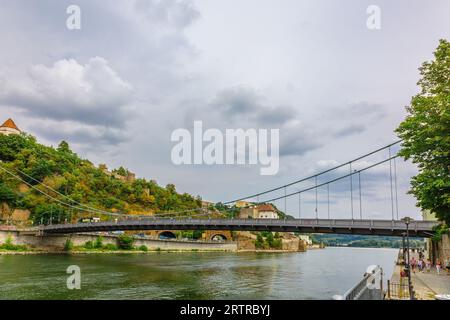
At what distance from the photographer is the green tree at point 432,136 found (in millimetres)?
14242

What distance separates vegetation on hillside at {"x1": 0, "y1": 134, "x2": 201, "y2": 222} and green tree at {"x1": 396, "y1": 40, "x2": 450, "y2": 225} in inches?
2134

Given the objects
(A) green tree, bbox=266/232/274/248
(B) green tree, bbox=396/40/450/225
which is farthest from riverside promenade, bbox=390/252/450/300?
(A) green tree, bbox=266/232/274/248

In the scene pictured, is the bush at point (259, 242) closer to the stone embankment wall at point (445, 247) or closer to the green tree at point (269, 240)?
the green tree at point (269, 240)

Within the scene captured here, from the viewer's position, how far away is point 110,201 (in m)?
75.4

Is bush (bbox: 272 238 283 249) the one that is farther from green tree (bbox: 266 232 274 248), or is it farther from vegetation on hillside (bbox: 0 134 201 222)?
vegetation on hillside (bbox: 0 134 201 222)

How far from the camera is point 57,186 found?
68188mm

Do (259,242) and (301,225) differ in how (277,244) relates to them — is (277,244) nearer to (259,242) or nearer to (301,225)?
(259,242)

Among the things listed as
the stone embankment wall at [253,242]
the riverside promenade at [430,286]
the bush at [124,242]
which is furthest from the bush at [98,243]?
the riverside promenade at [430,286]

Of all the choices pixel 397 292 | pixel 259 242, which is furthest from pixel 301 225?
pixel 259 242

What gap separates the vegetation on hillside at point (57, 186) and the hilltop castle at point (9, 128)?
17.2 m

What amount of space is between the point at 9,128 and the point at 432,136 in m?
97.6

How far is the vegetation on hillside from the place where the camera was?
5899cm
